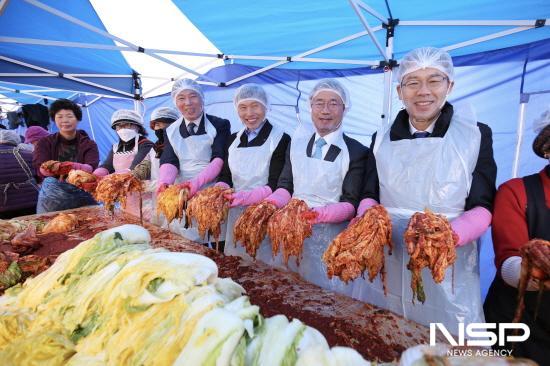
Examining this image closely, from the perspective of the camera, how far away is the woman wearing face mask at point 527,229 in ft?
7.16

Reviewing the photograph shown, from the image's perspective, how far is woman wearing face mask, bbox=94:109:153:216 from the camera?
5539 millimetres

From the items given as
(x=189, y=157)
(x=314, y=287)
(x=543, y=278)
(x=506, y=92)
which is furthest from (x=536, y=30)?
(x=189, y=157)

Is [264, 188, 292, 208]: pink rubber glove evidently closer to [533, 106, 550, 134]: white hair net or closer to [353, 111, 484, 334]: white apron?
[353, 111, 484, 334]: white apron

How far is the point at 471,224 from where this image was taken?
225 cm

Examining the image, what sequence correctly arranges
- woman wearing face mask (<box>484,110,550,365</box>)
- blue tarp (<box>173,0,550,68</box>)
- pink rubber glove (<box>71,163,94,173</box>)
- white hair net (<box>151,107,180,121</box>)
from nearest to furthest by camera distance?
woman wearing face mask (<box>484,110,550,365</box>)
blue tarp (<box>173,0,550,68</box>)
pink rubber glove (<box>71,163,94,173</box>)
white hair net (<box>151,107,180,121</box>)

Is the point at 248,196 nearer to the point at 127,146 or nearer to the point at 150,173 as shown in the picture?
the point at 150,173

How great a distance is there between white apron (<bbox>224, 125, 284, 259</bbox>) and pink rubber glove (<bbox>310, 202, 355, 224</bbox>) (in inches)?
50.4

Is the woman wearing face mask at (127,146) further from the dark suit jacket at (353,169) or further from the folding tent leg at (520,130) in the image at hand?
the folding tent leg at (520,130)

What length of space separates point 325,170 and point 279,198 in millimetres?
587

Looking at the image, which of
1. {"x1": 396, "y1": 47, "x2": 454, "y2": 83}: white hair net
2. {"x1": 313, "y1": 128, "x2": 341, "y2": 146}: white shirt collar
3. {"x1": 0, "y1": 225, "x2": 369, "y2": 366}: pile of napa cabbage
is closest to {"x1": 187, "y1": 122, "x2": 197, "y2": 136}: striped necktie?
{"x1": 313, "y1": 128, "x2": 341, "y2": 146}: white shirt collar

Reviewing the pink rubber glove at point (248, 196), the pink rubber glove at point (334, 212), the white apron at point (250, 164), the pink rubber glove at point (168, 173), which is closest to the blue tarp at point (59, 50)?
the pink rubber glove at point (168, 173)

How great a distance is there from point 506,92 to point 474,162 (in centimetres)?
342

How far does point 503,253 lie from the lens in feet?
7.29

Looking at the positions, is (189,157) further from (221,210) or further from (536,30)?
(536,30)
